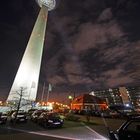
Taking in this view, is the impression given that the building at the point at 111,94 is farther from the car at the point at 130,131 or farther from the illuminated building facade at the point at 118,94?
the car at the point at 130,131

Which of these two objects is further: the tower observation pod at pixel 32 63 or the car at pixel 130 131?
the tower observation pod at pixel 32 63

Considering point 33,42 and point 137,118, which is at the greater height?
point 33,42

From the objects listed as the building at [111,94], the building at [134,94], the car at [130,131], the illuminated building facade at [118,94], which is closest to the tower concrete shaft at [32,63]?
the car at [130,131]

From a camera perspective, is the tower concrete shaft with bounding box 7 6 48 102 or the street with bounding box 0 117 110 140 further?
the tower concrete shaft with bounding box 7 6 48 102

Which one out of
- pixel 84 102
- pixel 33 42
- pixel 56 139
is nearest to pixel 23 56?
pixel 33 42

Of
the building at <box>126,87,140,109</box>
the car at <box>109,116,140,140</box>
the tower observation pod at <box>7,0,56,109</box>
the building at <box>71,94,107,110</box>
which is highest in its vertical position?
the building at <box>126,87,140,109</box>

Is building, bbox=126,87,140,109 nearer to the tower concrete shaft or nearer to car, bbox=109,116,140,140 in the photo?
the tower concrete shaft

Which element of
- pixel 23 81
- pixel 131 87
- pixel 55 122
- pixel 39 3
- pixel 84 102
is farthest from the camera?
pixel 131 87

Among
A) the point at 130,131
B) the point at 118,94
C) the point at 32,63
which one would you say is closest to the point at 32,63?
the point at 32,63

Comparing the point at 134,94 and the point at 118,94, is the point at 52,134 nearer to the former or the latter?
the point at 118,94

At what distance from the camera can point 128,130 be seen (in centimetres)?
659

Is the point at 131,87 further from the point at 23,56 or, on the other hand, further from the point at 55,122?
the point at 55,122

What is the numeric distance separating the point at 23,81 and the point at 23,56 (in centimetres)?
986

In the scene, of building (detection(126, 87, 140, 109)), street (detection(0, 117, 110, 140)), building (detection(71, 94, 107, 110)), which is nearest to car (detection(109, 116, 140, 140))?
street (detection(0, 117, 110, 140))
